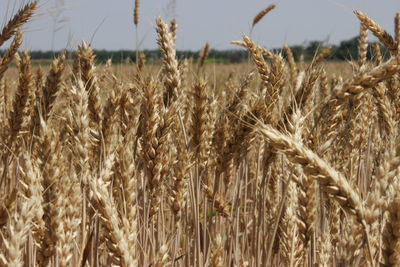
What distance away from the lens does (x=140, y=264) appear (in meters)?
1.96

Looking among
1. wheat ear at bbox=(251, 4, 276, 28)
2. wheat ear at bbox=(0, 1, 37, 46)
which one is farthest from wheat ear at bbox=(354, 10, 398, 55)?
wheat ear at bbox=(251, 4, 276, 28)

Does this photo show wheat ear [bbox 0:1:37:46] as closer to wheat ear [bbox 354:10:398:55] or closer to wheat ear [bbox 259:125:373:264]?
wheat ear [bbox 259:125:373:264]

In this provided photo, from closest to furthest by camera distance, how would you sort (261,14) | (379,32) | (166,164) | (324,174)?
(324,174), (166,164), (379,32), (261,14)

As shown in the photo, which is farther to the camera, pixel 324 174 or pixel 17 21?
pixel 17 21

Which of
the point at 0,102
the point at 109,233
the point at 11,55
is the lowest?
the point at 109,233

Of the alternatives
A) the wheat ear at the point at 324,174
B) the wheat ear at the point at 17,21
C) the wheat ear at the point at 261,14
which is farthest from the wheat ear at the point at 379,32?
the wheat ear at the point at 261,14

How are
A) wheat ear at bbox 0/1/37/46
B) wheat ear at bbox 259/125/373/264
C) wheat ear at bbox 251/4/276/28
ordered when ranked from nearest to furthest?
1. wheat ear at bbox 259/125/373/264
2. wheat ear at bbox 0/1/37/46
3. wheat ear at bbox 251/4/276/28

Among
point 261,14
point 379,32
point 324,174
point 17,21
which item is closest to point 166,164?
point 324,174

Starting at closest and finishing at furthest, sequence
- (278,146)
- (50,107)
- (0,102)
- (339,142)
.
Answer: (278,146)
(50,107)
(339,142)
(0,102)

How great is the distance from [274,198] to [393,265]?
68.3 inches

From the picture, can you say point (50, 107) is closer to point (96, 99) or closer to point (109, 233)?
point (96, 99)

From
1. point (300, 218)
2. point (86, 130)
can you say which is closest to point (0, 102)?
point (86, 130)

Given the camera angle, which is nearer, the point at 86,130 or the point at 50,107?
the point at 86,130

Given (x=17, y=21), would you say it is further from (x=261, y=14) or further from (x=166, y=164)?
(x=261, y=14)
